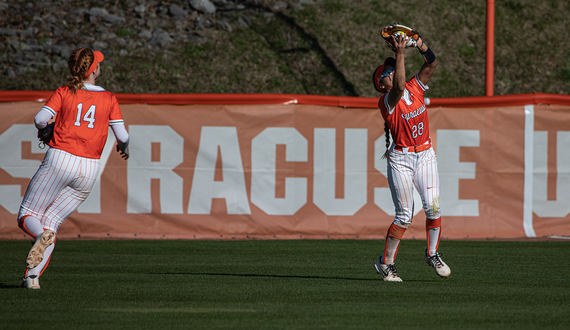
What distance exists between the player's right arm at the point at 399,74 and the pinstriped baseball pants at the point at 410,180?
1.89ft

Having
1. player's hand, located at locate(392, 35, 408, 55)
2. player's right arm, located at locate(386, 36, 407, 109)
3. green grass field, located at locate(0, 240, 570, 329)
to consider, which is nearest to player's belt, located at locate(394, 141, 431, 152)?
player's right arm, located at locate(386, 36, 407, 109)

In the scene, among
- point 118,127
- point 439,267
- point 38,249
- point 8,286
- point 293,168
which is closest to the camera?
point 38,249

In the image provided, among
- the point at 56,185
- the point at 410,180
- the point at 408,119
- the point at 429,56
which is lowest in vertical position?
the point at 410,180

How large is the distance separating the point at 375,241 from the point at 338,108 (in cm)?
217

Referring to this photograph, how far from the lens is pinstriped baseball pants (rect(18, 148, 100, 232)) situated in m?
5.07

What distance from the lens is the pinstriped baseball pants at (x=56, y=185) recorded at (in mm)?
5074

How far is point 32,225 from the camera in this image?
16.5ft

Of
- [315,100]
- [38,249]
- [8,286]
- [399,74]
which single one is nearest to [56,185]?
[38,249]

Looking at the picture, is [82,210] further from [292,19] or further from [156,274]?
[292,19]

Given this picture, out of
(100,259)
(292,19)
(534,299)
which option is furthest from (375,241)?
(292,19)

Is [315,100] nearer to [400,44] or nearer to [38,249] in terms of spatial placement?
[400,44]

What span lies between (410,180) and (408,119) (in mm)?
556

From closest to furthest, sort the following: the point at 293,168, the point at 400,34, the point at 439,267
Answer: the point at 400,34, the point at 439,267, the point at 293,168

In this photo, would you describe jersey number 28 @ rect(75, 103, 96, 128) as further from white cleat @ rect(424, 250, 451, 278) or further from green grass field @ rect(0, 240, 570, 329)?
white cleat @ rect(424, 250, 451, 278)
